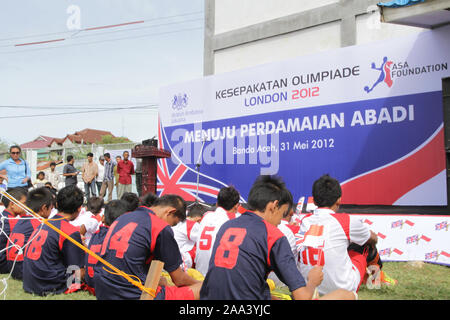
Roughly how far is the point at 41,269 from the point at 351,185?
6.41m

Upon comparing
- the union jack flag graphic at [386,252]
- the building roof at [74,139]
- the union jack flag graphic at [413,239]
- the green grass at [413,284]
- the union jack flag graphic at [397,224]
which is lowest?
the green grass at [413,284]

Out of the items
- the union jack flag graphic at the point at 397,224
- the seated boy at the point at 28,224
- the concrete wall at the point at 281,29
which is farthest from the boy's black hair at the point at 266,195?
the concrete wall at the point at 281,29

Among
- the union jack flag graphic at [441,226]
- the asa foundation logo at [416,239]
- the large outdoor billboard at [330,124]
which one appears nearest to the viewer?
the union jack flag graphic at [441,226]

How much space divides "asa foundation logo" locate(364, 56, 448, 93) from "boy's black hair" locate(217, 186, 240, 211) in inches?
191

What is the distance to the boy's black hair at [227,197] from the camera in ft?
17.4

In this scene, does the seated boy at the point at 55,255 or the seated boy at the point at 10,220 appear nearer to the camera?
the seated boy at the point at 55,255

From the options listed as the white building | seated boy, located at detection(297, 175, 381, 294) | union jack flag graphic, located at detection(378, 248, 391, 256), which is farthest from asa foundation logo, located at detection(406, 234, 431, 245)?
the white building

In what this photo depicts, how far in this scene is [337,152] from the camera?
9.41 m

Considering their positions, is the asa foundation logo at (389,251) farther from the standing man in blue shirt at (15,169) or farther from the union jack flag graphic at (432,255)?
the standing man in blue shirt at (15,169)

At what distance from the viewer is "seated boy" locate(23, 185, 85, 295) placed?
4.52 m

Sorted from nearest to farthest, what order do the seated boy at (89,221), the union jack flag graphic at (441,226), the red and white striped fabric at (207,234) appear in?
1. the red and white striped fabric at (207,234)
2. the seated boy at (89,221)
3. the union jack flag graphic at (441,226)

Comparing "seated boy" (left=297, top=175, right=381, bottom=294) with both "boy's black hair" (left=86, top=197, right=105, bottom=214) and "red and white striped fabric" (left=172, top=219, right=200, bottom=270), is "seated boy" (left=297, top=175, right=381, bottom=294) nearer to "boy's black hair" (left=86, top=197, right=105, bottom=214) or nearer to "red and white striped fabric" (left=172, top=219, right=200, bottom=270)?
"red and white striped fabric" (left=172, top=219, right=200, bottom=270)

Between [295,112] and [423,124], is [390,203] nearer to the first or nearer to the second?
[423,124]

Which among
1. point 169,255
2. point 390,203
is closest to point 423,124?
point 390,203
